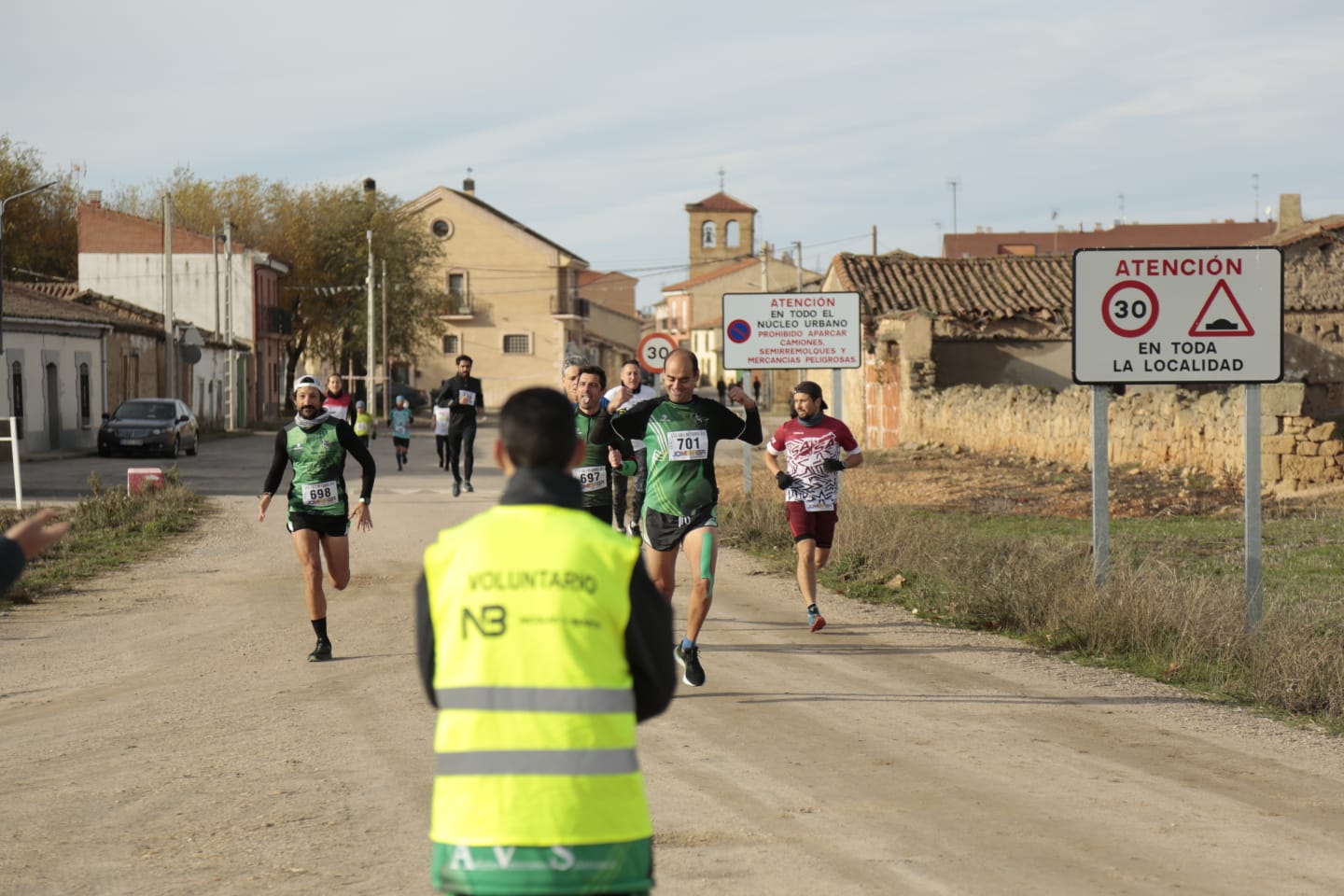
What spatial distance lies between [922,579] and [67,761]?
25.5 ft

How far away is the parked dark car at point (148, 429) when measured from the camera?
1487 inches

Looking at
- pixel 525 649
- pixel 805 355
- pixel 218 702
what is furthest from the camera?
pixel 805 355

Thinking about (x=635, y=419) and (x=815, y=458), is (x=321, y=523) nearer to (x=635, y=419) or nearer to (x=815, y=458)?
(x=635, y=419)

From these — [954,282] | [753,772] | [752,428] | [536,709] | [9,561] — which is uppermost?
[954,282]

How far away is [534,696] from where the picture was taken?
3.33 meters

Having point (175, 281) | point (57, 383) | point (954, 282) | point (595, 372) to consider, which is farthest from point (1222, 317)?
point (175, 281)

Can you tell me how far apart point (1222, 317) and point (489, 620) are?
940 centimetres

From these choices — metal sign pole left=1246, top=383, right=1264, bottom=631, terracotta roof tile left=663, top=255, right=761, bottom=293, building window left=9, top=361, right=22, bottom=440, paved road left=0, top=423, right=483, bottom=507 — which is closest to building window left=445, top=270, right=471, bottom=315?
terracotta roof tile left=663, top=255, right=761, bottom=293

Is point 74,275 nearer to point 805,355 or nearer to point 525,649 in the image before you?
point 805,355

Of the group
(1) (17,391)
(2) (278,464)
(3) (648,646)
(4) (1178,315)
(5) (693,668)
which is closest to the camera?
(3) (648,646)

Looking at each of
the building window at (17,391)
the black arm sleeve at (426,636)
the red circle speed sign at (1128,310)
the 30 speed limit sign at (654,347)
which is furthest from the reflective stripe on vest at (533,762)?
the building window at (17,391)

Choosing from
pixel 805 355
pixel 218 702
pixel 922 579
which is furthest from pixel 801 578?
pixel 805 355

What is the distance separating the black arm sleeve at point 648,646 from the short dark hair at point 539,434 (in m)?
0.29

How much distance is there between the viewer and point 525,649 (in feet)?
10.9
